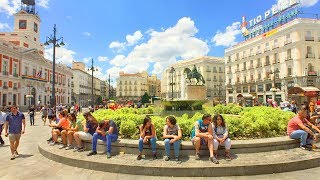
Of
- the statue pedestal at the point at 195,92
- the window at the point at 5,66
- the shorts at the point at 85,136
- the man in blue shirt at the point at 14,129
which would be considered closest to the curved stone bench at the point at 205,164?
the shorts at the point at 85,136

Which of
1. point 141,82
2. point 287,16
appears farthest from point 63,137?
point 141,82

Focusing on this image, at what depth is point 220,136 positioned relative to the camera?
22.2ft

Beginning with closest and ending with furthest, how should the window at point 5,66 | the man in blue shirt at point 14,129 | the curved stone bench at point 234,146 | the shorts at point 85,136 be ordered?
the curved stone bench at point 234,146 < the shorts at point 85,136 < the man in blue shirt at point 14,129 < the window at point 5,66

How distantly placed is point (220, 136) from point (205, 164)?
99 cm

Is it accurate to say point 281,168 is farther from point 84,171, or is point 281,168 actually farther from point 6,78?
point 6,78

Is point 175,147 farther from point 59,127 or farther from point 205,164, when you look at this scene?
point 59,127

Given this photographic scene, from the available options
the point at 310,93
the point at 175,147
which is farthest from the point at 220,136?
the point at 310,93

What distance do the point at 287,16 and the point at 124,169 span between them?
48.2 m

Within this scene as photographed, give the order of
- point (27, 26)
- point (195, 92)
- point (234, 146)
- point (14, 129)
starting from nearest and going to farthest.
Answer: point (234, 146), point (14, 129), point (195, 92), point (27, 26)

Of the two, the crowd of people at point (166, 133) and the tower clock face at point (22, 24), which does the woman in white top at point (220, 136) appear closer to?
the crowd of people at point (166, 133)

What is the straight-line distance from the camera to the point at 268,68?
162 feet

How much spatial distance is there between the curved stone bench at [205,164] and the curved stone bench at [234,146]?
0.14 meters

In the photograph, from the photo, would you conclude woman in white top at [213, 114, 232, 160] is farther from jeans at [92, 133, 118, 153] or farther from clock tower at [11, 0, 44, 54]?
clock tower at [11, 0, 44, 54]

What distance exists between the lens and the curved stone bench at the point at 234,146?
6828 millimetres
